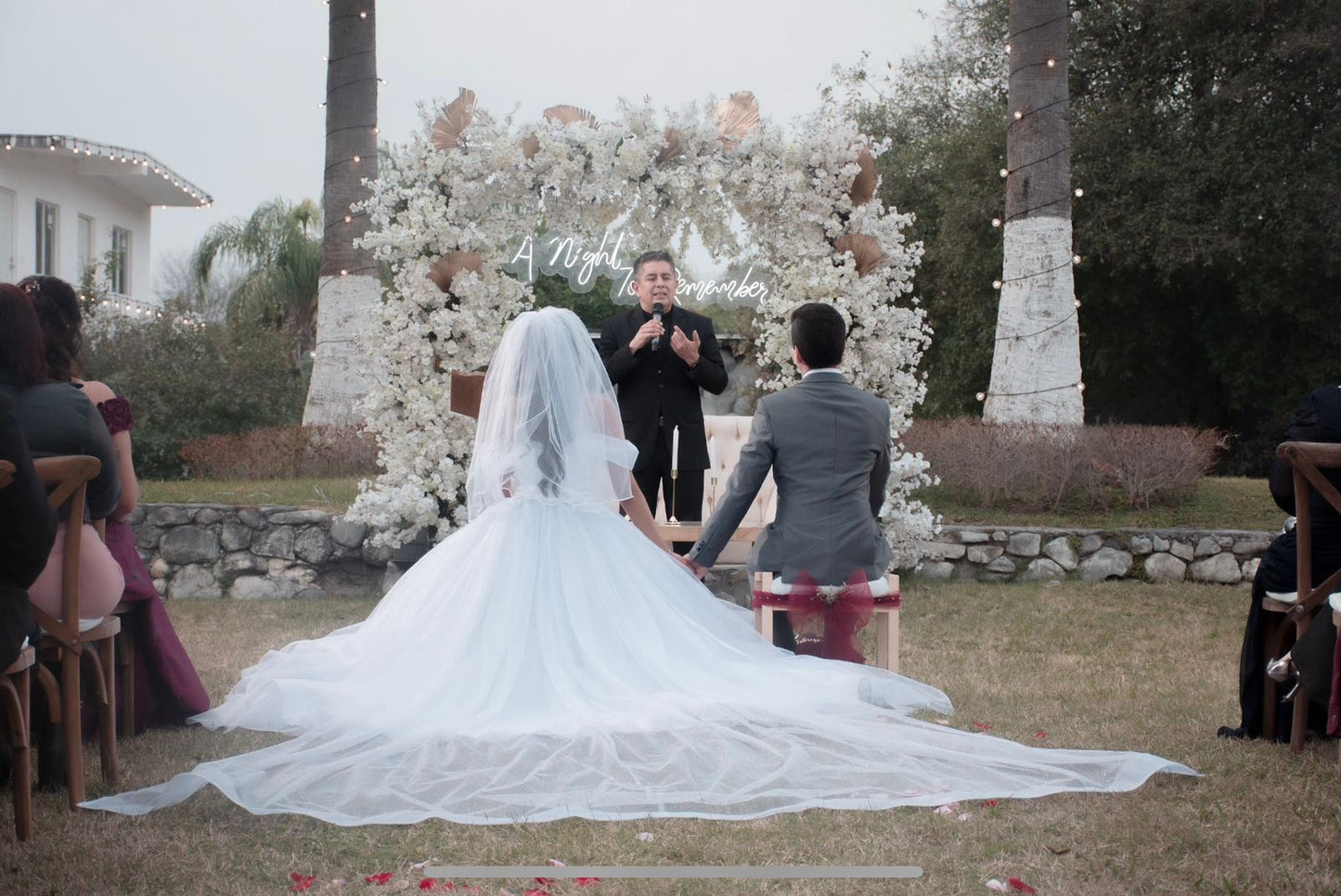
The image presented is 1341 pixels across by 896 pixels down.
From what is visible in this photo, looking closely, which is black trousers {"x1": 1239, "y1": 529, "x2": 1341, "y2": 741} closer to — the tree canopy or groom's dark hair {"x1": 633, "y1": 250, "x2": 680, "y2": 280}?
groom's dark hair {"x1": 633, "y1": 250, "x2": 680, "y2": 280}

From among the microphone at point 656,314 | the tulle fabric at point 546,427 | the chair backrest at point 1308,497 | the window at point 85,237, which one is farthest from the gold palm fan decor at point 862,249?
the window at point 85,237

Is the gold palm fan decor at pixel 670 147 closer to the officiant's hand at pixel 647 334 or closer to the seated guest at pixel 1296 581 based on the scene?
the officiant's hand at pixel 647 334

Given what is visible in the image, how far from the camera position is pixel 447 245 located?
873 cm

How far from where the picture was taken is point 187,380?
13.9 meters

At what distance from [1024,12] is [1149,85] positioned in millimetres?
6860

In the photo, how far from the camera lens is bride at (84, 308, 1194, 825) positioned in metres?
3.97

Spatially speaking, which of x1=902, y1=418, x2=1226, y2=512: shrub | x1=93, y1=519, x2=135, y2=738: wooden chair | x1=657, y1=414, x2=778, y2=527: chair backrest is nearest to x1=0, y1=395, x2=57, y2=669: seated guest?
x1=93, y1=519, x2=135, y2=738: wooden chair

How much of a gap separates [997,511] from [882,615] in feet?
19.8

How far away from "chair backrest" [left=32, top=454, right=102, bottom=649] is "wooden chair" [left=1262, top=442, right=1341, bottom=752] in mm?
4056

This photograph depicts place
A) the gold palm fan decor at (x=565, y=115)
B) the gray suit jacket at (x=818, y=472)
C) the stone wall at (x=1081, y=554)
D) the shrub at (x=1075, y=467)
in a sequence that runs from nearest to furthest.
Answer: the gray suit jacket at (x=818, y=472) < the gold palm fan decor at (x=565, y=115) < the stone wall at (x=1081, y=554) < the shrub at (x=1075, y=467)

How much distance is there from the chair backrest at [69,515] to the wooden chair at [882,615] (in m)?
2.53

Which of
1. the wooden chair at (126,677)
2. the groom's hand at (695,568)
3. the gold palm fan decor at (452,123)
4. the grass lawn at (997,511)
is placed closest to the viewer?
the wooden chair at (126,677)

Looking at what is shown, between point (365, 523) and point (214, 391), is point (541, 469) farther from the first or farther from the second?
point (214, 391)

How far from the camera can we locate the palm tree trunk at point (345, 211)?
12.0 meters
